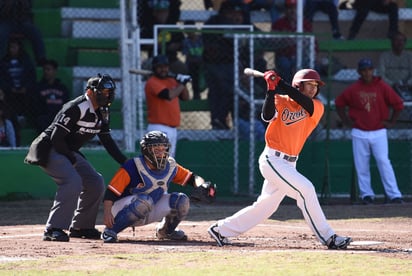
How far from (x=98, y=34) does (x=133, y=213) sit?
7526 mm

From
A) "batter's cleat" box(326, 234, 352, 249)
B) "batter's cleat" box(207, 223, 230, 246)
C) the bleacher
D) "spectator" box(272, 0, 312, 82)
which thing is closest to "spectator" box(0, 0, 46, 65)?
the bleacher

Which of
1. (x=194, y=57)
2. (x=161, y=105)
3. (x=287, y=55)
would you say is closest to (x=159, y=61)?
(x=161, y=105)

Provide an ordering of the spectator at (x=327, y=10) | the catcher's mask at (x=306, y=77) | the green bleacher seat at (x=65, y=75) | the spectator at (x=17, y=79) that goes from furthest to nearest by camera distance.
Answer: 1. the spectator at (x=327, y=10)
2. the green bleacher seat at (x=65, y=75)
3. the spectator at (x=17, y=79)
4. the catcher's mask at (x=306, y=77)

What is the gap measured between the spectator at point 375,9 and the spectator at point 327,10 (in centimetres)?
28

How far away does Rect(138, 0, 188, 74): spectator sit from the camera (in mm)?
14969

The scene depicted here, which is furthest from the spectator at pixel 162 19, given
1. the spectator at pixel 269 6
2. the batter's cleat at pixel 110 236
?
the batter's cleat at pixel 110 236

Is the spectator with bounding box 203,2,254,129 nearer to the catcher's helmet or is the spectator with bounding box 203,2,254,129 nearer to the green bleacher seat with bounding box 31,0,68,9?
the catcher's helmet

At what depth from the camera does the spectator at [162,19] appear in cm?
1497

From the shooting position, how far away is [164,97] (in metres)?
13.6

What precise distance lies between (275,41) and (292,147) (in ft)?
19.6

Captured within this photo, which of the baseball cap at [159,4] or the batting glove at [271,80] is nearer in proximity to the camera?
the batting glove at [271,80]

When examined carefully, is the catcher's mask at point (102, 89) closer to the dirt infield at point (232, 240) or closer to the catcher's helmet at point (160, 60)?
the dirt infield at point (232, 240)

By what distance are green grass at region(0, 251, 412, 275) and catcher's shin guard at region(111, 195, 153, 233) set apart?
2.54 feet

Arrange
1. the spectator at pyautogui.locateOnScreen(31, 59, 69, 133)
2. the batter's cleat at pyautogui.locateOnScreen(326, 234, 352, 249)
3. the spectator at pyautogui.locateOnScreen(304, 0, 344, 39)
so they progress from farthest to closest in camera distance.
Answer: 1. the spectator at pyautogui.locateOnScreen(304, 0, 344, 39)
2. the spectator at pyautogui.locateOnScreen(31, 59, 69, 133)
3. the batter's cleat at pyautogui.locateOnScreen(326, 234, 352, 249)
